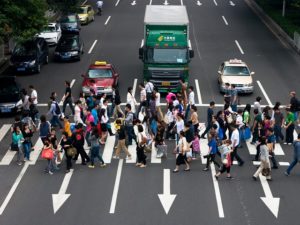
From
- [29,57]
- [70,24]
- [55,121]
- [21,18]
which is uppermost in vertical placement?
[21,18]

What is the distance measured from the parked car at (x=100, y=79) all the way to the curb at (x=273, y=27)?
16.7 meters

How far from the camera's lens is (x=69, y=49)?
4162cm

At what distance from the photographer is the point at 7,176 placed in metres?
22.4

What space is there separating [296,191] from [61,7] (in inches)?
1384

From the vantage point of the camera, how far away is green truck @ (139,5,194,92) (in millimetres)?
33219

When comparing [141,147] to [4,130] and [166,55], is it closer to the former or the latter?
[4,130]

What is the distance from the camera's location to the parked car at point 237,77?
33406 millimetres

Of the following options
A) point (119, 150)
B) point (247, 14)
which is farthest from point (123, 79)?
point (247, 14)

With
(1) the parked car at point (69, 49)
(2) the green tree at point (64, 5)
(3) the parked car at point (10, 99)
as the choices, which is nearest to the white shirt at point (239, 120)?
(3) the parked car at point (10, 99)

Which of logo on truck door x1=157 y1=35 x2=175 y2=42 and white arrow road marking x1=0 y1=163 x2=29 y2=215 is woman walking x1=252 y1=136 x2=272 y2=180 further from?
logo on truck door x1=157 y1=35 x2=175 y2=42

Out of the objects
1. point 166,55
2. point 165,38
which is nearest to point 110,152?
point 166,55

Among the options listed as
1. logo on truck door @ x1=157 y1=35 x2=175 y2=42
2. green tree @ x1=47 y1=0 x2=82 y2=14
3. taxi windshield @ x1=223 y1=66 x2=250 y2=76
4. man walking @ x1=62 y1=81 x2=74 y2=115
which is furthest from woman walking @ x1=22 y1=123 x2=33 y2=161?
green tree @ x1=47 y1=0 x2=82 y2=14

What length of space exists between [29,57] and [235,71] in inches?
506

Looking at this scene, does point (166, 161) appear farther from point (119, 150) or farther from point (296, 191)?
point (296, 191)
